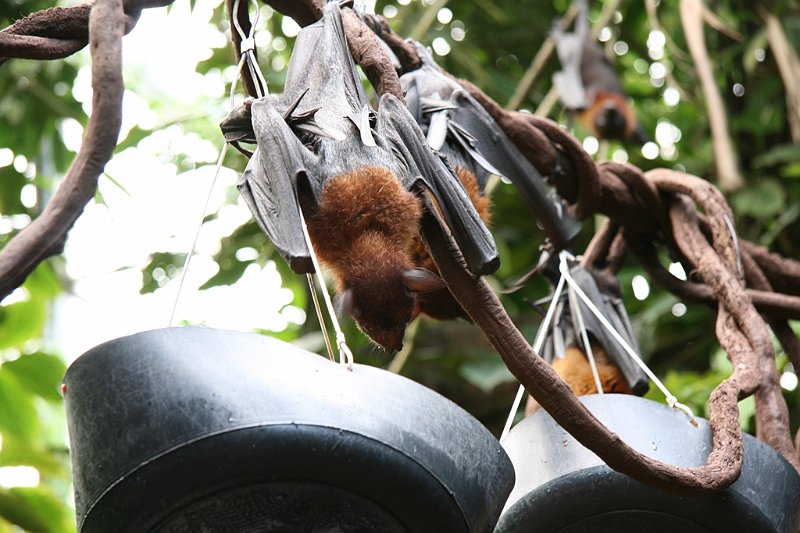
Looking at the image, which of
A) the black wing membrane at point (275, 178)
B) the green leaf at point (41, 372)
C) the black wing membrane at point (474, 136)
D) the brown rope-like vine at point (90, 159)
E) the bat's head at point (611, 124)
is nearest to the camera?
the brown rope-like vine at point (90, 159)

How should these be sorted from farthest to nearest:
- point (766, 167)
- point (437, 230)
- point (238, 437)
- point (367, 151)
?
point (766, 167), point (367, 151), point (437, 230), point (238, 437)

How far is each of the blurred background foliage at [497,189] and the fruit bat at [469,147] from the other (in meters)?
1.21

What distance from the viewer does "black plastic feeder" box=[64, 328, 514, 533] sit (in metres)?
1.42

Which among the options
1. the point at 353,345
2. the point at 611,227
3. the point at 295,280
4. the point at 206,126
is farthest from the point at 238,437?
the point at 206,126

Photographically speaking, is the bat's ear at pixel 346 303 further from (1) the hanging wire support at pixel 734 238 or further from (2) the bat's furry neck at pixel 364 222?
(1) the hanging wire support at pixel 734 238

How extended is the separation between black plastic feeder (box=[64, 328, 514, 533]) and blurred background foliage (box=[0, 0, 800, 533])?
2.12m

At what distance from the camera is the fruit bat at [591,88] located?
5664 millimetres

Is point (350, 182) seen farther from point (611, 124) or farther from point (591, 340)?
point (611, 124)

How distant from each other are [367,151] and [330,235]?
0.18m

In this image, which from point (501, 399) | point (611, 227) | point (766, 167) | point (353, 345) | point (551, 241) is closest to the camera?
point (551, 241)

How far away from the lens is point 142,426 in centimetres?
142

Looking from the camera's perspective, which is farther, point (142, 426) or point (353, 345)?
point (353, 345)

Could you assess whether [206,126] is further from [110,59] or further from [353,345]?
[110,59]

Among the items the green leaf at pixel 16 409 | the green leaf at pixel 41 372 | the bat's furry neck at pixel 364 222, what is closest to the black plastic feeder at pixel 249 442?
the bat's furry neck at pixel 364 222
